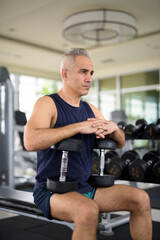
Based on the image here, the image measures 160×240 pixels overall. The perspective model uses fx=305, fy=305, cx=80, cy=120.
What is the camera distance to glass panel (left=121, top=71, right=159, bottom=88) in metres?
8.29

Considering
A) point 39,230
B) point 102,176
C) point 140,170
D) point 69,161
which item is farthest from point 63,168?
point 140,170

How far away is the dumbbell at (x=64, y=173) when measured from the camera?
123 cm

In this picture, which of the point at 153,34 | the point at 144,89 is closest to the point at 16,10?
the point at 153,34

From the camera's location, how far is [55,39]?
639cm

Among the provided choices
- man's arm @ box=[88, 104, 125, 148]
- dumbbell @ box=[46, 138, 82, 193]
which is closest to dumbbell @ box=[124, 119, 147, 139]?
man's arm @ box=[88, 104, 125, 148]

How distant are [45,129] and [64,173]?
20 centimetres

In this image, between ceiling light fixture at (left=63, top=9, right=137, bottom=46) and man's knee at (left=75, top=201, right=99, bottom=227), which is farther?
ceiling light fixture at (left=63, top=9, right=137, bottom=46)

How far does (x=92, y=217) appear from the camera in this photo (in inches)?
44.9

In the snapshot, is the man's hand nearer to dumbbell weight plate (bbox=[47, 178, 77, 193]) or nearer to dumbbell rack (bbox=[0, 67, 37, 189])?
dumbbell weight plate (bbox=[47, 178, 77, 193])

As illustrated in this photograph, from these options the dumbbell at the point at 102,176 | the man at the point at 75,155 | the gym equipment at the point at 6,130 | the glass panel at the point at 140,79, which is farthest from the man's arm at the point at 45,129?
the glass panel at the point at 140,79

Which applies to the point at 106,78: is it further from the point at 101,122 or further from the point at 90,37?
the point at 101,122

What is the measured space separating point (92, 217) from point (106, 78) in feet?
28.0

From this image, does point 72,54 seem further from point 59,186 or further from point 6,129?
point 6,129

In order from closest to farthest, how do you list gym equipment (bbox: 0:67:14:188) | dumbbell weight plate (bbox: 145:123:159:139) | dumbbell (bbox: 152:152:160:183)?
dumbbell (bbox: 152:152:160:183) → dumbbell weight plate (bbox: 145:123:159:139) → gym equipment (bbox: 0:67:14:188)
